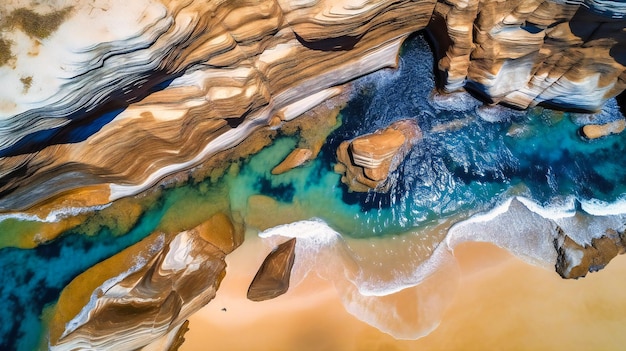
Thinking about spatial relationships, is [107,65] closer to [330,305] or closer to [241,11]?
[241,11]

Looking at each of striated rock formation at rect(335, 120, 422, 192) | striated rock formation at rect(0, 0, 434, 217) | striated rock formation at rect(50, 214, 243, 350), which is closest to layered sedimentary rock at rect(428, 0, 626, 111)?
striated rock formation at rect(0, 0, 434, 217)

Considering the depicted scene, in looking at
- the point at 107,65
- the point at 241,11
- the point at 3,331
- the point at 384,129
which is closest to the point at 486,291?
the point at 384,129

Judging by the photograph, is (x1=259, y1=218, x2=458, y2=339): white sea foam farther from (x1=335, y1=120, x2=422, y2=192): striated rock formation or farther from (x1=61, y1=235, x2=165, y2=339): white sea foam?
(x1=61, y1=235, x2=165, y2=339): white sea foam

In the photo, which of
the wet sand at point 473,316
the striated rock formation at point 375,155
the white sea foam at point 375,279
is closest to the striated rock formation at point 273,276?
the wet sand at point 473,316

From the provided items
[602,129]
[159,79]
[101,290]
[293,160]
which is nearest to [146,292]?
[101,290]

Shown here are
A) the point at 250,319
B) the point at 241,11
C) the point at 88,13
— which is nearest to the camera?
the point at 88,13

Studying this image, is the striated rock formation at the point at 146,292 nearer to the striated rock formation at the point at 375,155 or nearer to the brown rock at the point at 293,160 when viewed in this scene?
the brown rock at the point at 293,160

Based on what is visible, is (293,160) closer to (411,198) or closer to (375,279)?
(411,198)
